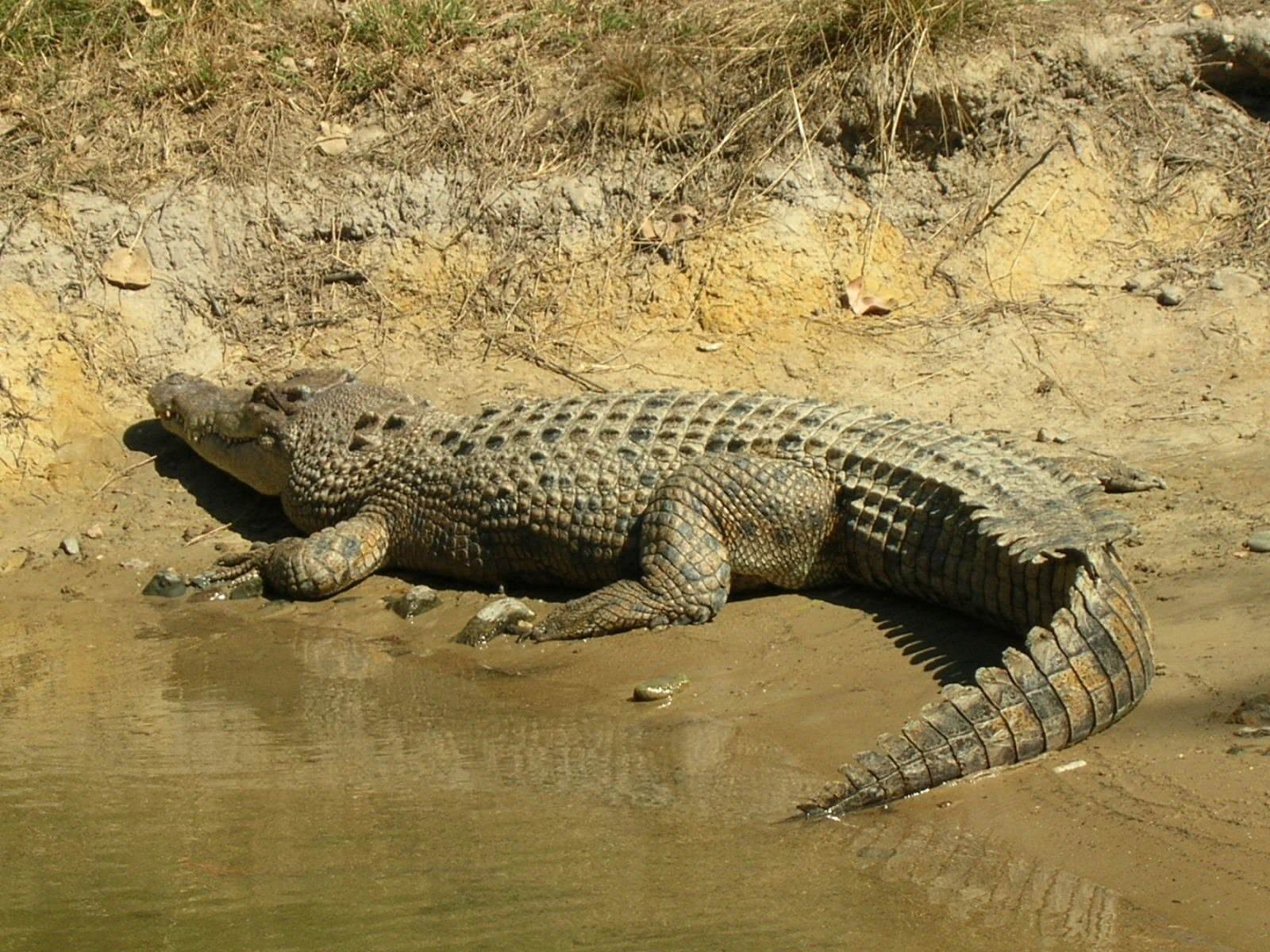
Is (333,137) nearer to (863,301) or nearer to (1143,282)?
(863,301)

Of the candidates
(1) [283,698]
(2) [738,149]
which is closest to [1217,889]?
(1) [283,698]

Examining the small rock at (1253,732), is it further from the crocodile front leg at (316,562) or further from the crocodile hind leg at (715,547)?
the crocodile front leg at (316,562)

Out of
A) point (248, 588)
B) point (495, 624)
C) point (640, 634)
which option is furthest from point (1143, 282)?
point (248, 588)

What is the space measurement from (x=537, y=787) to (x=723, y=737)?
0.58 m

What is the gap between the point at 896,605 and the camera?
5.11m

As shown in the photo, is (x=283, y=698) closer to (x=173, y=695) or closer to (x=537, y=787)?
(x=173, y=695)

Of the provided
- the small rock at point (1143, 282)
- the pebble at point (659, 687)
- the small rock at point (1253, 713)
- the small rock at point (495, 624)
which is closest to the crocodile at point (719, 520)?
the small rock at point (495, 624)

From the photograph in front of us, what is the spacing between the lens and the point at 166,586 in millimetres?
6078

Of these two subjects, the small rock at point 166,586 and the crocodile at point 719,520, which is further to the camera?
the small rock at point 166,586

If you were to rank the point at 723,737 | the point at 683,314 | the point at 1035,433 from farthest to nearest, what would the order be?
1. the point at 683,314
2. the point at 1035,433
3. the point at 723,737

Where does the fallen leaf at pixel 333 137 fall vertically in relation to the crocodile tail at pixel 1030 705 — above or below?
above

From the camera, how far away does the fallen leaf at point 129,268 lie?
737 cm

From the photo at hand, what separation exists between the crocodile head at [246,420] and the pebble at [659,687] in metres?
2.56

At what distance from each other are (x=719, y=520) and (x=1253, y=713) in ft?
6.58
